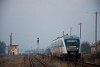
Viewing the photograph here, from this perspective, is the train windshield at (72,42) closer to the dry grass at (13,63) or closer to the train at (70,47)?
the train at (70,47)

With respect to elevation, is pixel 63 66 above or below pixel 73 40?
below

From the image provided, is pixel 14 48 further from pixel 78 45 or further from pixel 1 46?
pixel 78 45

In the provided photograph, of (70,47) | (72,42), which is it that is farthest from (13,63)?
(72,42)

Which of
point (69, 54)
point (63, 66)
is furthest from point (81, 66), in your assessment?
point (69, 54)

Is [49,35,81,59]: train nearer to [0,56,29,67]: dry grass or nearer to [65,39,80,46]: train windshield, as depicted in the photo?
[65,39,80,46]: train windshield

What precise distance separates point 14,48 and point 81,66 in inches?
2738

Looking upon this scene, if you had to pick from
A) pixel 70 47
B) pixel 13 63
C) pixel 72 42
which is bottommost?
pixel 13 63

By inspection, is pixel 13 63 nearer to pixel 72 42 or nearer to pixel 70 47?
pixel 70 47

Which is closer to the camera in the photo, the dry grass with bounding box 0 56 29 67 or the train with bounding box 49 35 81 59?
the dry grass with bounding box 0 56 29 67

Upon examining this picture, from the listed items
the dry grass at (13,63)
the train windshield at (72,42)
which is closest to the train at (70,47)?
the train windshield at (72,42)

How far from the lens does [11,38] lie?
4035 inches

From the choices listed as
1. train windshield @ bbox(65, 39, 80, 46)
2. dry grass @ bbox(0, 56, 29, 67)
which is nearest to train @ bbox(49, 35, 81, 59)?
train windshield @ bbox(65, 39, 80, 46)

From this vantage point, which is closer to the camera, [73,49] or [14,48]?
[73,49]

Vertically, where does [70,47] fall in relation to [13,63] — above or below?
above
